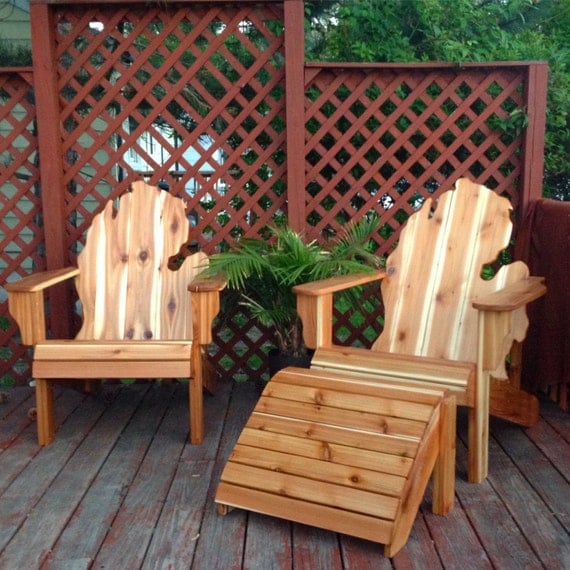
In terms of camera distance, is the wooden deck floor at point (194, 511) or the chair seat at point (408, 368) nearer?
the wooden deck floor at point (194, 511)

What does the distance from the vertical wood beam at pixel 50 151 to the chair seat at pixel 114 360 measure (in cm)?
75

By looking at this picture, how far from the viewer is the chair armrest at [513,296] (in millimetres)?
2262

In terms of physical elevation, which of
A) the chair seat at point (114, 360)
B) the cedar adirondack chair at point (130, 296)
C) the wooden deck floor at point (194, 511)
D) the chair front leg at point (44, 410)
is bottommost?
the wooden deck floor at point (194, 511)

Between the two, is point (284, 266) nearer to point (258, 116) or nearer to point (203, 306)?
point (203, 306)

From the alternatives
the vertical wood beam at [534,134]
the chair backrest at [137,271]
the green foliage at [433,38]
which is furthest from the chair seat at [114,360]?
the green foliage at [433,38]

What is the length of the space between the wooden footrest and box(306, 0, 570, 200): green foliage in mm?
2355

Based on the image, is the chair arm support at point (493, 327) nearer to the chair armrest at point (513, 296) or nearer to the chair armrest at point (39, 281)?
the chair armrest at point (513, 296)

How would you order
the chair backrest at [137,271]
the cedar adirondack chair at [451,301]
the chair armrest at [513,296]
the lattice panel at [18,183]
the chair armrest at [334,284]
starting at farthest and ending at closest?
1. the lattice panel at [18,183]
2. the chair backrest at [137,271]
3. the chair armrest at [334,284]
4. the cedar adirondack chair at [451,301]
5. the chair armrest at [513,296]

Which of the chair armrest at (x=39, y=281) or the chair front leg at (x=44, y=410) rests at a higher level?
the chair armrest at (x=39, y=281)

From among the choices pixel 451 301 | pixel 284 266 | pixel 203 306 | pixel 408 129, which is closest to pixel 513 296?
pixel 451 301

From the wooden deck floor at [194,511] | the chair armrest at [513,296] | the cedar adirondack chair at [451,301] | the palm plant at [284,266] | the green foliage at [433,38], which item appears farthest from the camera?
the green foliage at [433,38]

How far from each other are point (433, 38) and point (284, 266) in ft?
6.21

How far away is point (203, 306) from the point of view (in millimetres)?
2740

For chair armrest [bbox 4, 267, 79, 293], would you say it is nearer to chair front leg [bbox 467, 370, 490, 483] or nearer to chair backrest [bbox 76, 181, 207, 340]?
chair backrest [bbox 76, 181, 207, 340]
